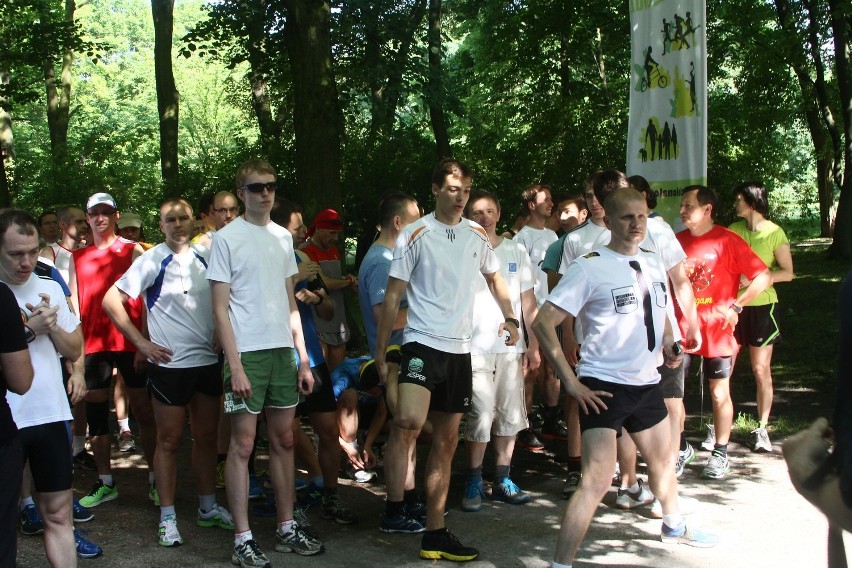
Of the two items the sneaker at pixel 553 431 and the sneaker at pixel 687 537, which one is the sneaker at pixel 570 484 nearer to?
the sneaker at pixel 687 537

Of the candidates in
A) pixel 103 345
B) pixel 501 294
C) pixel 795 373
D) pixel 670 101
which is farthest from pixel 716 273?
pixel 795 373

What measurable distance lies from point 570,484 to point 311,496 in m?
1.85

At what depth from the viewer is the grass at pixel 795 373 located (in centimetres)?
909

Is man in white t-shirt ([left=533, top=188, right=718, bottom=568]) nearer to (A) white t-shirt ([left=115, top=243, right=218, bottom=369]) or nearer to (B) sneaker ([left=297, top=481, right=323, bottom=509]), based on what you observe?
(A) white t-shirt ([left=115, top=243, right=218, bottom=369])

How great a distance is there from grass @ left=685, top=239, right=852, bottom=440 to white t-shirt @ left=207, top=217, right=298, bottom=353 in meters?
4.35

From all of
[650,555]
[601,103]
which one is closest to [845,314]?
[650,555]

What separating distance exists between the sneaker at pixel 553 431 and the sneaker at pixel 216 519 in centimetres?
350

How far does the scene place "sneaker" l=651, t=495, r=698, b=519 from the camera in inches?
240

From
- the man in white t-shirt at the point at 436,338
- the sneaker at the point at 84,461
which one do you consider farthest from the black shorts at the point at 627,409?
the sneaker at the point at 84,461

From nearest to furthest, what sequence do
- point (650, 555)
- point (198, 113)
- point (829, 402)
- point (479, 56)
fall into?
point (650, 555) < point (829, 402) < point (479, 56) < point (198, 113)

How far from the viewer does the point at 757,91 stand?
87.6 ft

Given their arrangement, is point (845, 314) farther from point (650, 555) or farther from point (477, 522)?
point (477, 522)

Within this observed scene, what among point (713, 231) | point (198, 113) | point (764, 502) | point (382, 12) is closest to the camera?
point (764, 502)

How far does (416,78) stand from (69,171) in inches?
565
